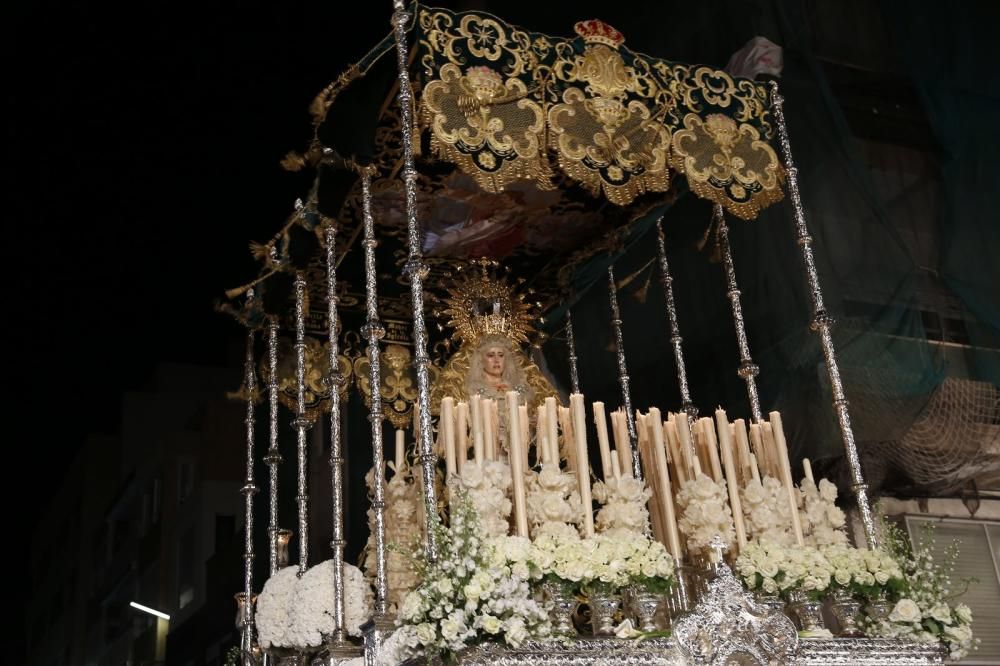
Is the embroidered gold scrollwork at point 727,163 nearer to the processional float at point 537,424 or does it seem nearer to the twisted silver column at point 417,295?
the processional float at point 537,424

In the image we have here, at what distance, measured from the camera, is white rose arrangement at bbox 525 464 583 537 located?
15.7 feet

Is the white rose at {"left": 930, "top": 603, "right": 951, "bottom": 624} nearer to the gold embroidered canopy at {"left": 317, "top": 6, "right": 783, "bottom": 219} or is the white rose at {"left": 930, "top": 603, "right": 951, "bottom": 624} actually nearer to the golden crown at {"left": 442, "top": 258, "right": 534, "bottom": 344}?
the gold embroidered canopy at {"left": 317, "top": 6, "right": 783, "bottom": 219}

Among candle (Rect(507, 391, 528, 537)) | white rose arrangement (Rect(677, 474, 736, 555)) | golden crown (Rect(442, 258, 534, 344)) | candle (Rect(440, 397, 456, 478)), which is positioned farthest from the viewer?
golden crown (Rect(442, 258, 534, 344))

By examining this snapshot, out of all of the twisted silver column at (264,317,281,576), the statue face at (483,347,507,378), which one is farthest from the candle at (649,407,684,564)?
the twisted silver column at (264,317,281,576)

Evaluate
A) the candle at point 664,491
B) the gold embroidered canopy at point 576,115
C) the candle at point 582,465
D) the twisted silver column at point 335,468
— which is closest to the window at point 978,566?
the candle at point 664,491

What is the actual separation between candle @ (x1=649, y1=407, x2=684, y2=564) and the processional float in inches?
0.6

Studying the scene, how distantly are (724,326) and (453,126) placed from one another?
3.77 meters

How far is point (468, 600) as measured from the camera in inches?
156

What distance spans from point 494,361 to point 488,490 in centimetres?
233

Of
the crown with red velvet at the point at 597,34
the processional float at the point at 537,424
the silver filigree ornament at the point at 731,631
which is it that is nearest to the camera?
the silver filigree ornament at the point at 731,631

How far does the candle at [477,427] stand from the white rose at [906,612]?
6.88 ft

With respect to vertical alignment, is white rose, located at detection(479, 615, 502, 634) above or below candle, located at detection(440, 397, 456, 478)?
below

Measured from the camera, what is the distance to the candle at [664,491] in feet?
17.5

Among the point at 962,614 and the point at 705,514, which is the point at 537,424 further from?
the point at 962,614
